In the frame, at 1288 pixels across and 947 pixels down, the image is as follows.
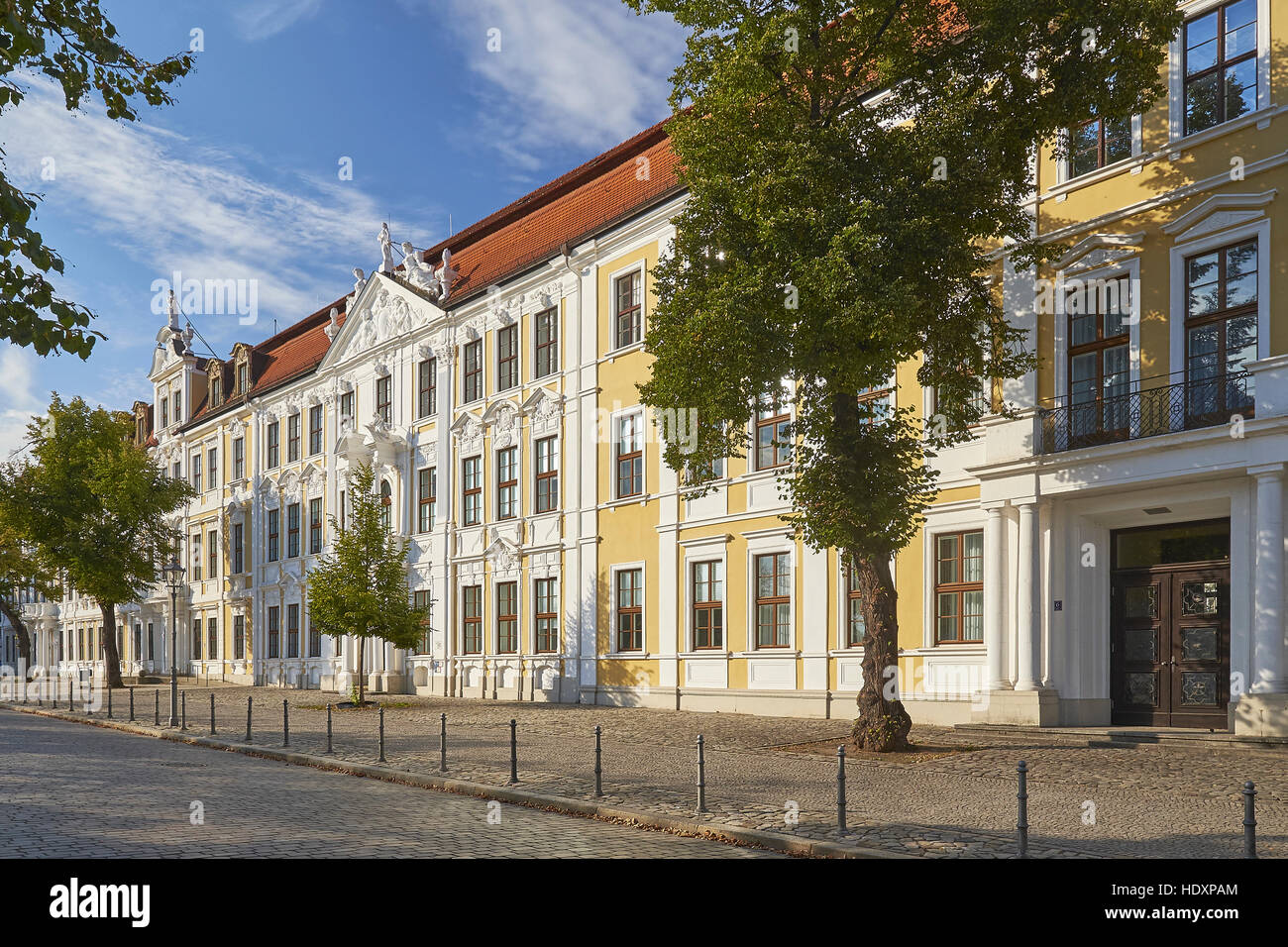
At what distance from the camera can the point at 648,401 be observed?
707 inches

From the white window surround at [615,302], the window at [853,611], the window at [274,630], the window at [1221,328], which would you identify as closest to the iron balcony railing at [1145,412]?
the window at [1221,328]

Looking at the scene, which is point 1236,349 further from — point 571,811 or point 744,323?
point 571,811

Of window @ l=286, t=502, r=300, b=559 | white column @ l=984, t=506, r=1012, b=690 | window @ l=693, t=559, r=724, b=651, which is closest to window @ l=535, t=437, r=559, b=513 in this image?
window @ l=693, t=559, r=724, b=651

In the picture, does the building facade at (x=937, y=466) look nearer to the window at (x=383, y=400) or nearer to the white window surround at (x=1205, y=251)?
the white window surround at (x=1205, y=251)

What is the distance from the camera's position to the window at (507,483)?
3553 centimetres

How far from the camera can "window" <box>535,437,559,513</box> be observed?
33844 millimetres

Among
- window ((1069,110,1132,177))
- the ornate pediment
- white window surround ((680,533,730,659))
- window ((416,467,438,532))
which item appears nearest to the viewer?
the ornate pediment

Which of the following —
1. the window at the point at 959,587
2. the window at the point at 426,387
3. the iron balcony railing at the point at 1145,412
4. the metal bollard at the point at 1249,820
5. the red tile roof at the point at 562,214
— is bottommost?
the metal bollard at the point at 1249,820

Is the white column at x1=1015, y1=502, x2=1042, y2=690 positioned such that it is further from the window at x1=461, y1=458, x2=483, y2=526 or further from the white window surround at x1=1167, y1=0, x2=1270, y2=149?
the window at x1=461, y1=458, x2=483, y2=526

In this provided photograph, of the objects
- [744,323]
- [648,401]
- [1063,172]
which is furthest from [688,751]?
[1063,172]

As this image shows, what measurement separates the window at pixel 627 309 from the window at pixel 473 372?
721cm

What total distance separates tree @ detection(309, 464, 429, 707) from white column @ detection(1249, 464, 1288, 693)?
2069cm

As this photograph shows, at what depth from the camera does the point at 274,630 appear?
5019 cm

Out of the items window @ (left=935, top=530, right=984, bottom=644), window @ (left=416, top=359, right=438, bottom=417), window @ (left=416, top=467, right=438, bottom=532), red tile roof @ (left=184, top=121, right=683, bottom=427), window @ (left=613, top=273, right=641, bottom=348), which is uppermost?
red tile roof @ (left=184, top=121, right=683, bottom=427)
